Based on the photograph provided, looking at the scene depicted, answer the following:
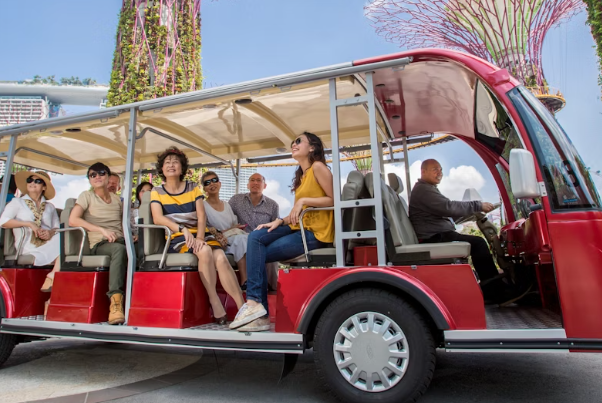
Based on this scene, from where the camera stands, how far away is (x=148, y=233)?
148 inches

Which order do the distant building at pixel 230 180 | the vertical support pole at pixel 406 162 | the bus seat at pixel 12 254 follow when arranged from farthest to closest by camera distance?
the distant building at pixel 230 180
the vertical support pole at pixel 406 162
the bus seat at pixel 12 254

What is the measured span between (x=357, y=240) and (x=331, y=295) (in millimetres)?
501

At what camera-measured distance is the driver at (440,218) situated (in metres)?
3.79

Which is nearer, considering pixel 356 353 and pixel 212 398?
pixel 356 353

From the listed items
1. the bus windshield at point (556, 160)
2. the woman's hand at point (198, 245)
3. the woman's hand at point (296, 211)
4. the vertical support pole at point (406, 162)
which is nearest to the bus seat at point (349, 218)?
the woman's hand at point (296, 211)

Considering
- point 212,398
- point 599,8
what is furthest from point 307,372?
point 599,8

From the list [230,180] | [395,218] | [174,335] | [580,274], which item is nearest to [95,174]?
[230,180]

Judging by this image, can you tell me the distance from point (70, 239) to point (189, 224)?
3.86 feet

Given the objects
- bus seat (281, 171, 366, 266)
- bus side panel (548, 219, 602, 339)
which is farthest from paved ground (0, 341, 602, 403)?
bus seat (281, 171, 366, 266)

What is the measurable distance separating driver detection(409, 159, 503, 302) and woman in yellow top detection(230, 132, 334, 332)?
1087 mm

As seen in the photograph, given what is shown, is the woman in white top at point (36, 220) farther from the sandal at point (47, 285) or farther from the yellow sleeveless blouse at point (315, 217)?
the yellow sleeveless blouse at point (315, 217)

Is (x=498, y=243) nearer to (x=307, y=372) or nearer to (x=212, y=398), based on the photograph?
(x=307, y=372)

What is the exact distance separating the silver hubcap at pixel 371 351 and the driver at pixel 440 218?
1.39 metres

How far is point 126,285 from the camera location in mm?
3756
